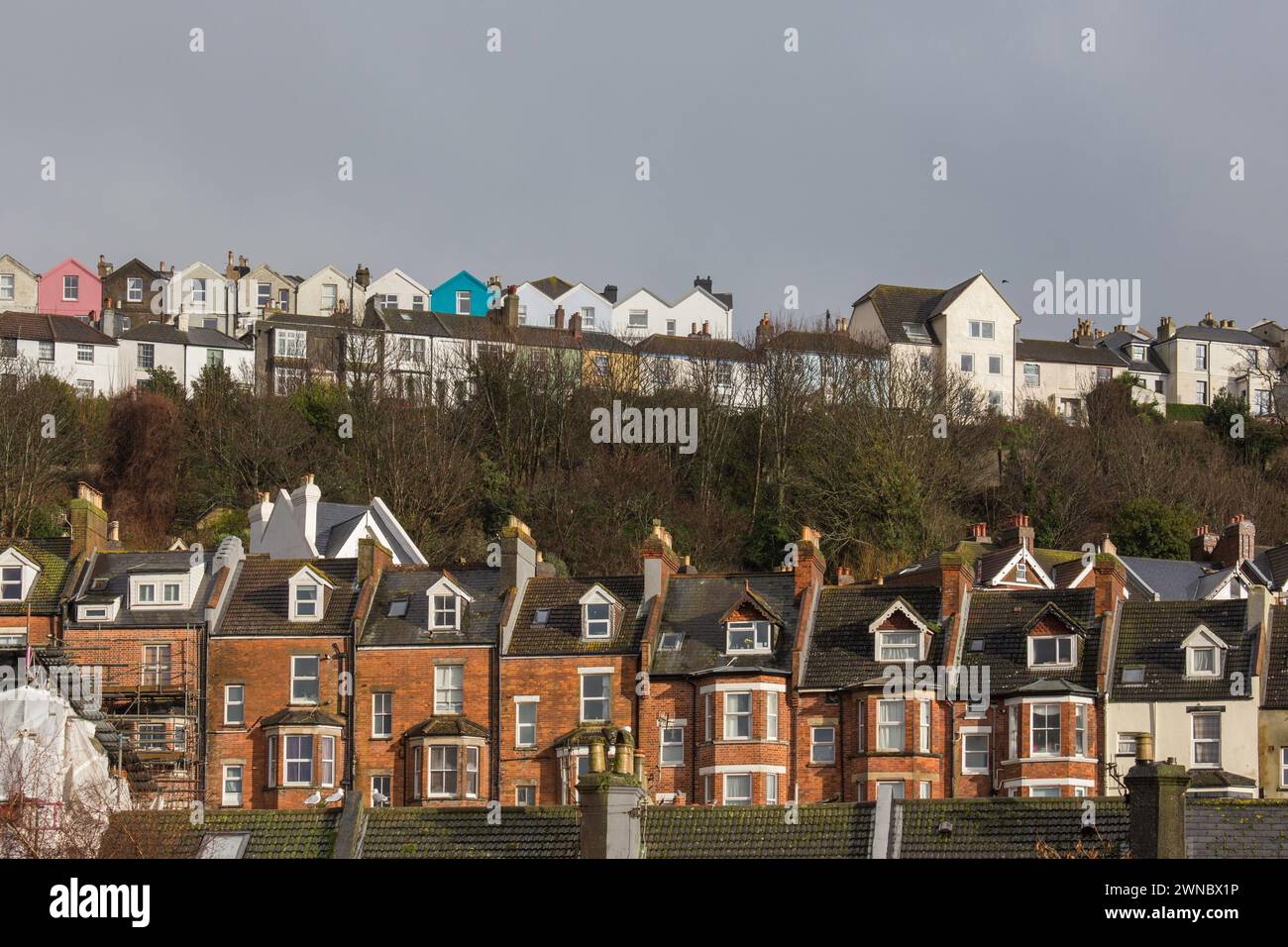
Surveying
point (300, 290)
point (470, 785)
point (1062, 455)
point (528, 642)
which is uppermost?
point (300, 290)

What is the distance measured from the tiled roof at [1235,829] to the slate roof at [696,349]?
58.9 m

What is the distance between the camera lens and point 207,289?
113 m

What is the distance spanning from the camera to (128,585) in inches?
2327

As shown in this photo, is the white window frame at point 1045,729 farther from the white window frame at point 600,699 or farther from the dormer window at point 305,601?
the dormer window at point 305,601

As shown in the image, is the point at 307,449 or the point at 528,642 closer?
the point at 528,642

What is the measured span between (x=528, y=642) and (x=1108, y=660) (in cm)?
1450

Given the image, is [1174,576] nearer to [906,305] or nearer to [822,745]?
[822,745]

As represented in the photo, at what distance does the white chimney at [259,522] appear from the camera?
72250 mm

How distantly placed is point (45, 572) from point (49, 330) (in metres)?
42.5

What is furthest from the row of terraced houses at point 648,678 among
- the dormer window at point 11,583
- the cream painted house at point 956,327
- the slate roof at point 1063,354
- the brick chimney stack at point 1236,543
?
the slate roof at point 1063,354

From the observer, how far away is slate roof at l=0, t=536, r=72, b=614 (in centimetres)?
5894

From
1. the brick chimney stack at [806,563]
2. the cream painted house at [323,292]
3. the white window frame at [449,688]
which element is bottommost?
the white window frame at [449,688]

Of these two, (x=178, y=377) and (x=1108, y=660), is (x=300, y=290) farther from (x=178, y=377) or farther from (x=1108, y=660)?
(x=1108, y=660)
